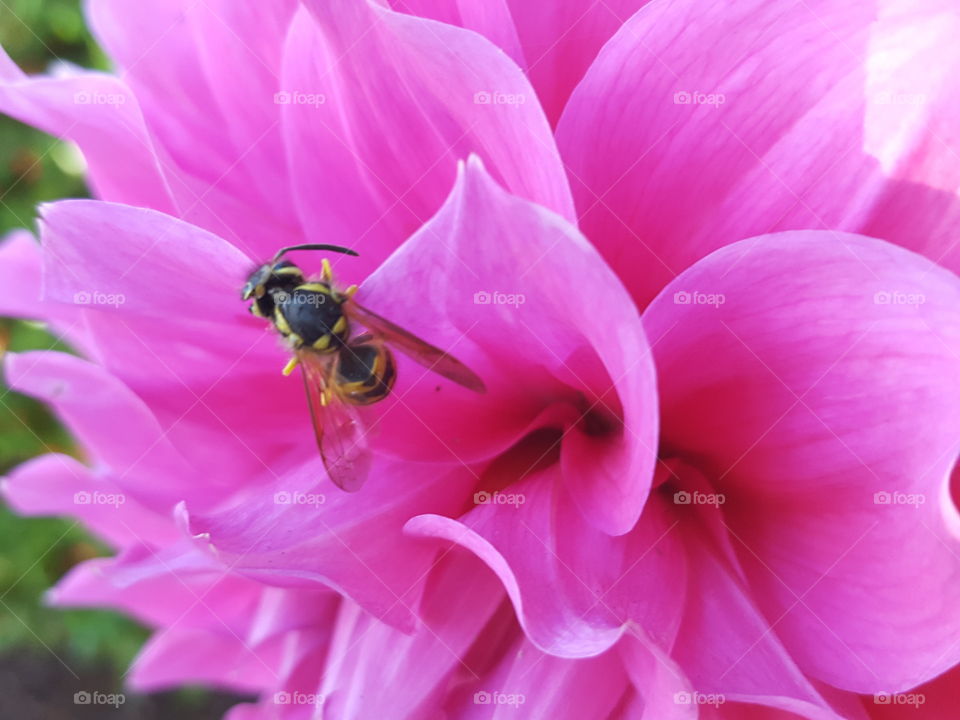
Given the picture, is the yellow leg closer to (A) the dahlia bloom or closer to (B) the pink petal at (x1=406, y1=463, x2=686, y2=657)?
(A) the dahlia bloom

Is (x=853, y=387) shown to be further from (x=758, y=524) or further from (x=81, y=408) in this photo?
(x=81, y=408)

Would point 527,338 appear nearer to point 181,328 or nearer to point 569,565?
point 569,565

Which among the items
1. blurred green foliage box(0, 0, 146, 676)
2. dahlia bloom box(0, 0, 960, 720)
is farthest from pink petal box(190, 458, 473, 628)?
blurred green foliage box(0, 0, 146, 676)

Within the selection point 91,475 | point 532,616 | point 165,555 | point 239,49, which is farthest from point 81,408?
point 532,616

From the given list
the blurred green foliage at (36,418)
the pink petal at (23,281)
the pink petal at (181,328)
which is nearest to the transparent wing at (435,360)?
the pink petal at (181,328)

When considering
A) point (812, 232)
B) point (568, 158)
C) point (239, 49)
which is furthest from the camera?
point (239, 49)

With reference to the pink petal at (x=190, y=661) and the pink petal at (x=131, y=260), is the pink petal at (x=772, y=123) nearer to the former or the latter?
the pink petal at (x=131, y=260)
